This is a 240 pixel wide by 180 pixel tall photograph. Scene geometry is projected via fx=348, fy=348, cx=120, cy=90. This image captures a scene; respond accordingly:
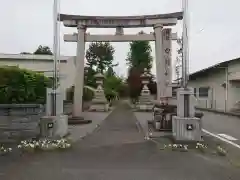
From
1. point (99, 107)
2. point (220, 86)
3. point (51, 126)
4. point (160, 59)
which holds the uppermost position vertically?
point (160, 59)

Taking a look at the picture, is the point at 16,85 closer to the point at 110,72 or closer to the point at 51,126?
the point at 51,126

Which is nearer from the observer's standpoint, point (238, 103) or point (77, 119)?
point (77, 119)

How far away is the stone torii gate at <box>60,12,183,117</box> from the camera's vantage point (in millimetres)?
20438

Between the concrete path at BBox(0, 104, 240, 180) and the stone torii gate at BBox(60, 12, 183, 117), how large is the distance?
1038cm

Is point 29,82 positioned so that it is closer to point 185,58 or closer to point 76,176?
point 185,58

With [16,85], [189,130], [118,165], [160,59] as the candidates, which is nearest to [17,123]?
[16,85]

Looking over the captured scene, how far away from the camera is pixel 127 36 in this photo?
2112 centimetres

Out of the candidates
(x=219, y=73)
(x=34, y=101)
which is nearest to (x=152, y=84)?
(x=219, y=73)

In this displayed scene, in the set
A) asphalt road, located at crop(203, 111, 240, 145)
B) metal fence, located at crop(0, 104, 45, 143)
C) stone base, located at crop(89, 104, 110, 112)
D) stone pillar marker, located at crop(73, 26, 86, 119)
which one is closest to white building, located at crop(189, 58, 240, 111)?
asphalt road, located at crop(203, 111, 240, 145)

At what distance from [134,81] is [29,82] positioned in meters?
36.1

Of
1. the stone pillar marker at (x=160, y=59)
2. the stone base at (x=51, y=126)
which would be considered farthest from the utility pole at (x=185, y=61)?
the stone pillar marker at (x=160, y=59)

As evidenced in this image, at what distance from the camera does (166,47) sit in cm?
2059

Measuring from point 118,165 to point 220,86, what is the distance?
27.1m

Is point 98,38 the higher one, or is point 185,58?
point 98,38
